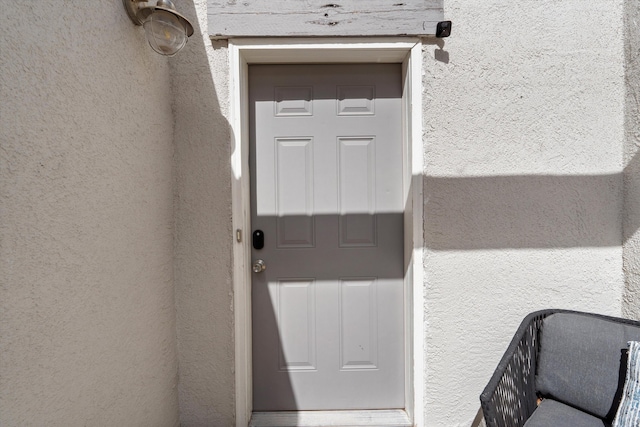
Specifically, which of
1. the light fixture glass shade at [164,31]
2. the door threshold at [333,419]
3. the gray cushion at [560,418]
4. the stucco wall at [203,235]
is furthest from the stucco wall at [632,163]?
the light fixture glass shade at [164,31]

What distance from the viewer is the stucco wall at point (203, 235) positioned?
2.07 metres

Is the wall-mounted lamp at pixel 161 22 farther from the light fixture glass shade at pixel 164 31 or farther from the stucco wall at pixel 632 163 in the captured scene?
the stucco wall at pixel 632 163

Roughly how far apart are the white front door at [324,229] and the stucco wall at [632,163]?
122 cm

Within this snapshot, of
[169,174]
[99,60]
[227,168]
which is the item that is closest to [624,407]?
[227,168]

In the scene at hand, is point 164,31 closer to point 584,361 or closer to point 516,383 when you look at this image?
point 516,383

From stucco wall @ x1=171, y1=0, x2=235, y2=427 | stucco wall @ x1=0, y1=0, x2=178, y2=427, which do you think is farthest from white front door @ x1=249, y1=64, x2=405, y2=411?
stucco wall @ x1=0, y1=0, x2=178, y2=427

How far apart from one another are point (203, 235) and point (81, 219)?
0.82 m

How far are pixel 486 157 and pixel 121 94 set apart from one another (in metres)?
1.85

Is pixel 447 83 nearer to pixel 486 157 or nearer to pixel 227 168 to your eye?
pixel 486 157

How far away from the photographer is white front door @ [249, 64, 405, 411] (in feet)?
7.29

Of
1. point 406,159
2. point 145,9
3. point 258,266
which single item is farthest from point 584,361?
point 145,9

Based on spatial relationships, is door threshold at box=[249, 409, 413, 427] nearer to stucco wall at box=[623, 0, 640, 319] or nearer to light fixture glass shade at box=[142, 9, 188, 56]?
stucco wall at box=[623, 0, 640, 319]

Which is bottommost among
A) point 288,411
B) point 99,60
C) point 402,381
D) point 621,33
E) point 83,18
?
point 288,411

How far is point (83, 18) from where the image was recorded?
4.39 ft
